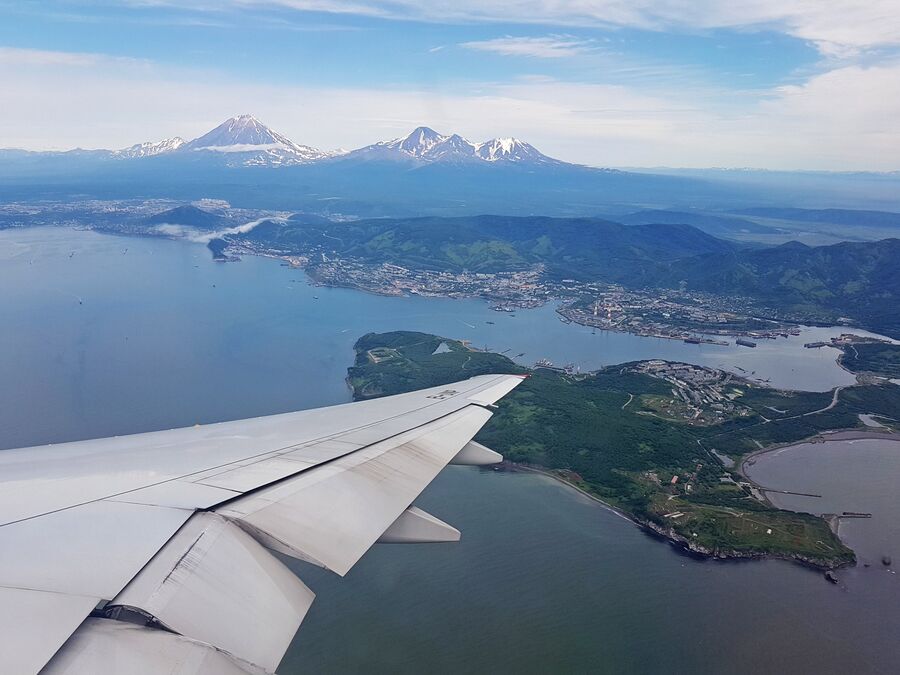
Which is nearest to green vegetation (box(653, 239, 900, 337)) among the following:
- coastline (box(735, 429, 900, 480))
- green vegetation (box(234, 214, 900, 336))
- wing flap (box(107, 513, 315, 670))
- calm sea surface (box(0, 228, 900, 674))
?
green vegetation (box(234, 214, 900, 336))

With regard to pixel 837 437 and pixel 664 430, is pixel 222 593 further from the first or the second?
pixel 837 437

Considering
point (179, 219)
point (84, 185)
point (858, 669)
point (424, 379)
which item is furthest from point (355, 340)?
point (84, 185)

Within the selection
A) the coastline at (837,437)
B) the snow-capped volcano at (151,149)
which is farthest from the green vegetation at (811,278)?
the snow-capped volcano at (151,149)

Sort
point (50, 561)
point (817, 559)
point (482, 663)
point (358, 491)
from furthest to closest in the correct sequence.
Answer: point (817, 559)
point (482, 663)
point (358, 491)
point (50, 561)

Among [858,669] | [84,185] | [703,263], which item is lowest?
[858,669]

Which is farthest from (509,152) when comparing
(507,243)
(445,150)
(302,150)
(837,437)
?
(837,437)

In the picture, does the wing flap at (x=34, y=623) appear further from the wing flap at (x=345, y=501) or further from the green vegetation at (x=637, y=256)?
the green vegetation at (x=637, y=256)

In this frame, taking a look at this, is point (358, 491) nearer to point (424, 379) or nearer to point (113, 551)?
point (113, 551)

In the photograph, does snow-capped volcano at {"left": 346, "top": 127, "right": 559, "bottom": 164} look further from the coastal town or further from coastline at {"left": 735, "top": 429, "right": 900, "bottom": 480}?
coastline at {"left": 735, "top": 429, "right": 900, "bottom": 480}
